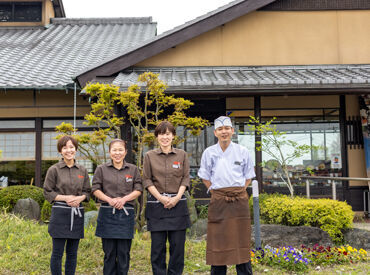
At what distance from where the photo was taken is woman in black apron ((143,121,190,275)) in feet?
13.3

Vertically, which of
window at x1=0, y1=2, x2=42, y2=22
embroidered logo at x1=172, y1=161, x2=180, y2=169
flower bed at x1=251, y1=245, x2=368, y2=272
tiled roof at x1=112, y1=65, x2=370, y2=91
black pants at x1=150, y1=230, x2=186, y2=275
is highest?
window at x1=0, y1=2, x2=42, y2=22

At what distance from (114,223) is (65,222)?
55 centimetres

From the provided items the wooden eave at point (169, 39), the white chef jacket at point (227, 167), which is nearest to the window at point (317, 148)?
the wooden eave at point (169, 39)

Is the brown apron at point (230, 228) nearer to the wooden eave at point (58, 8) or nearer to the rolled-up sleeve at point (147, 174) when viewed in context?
the rolled-up sleeve at point (147, 174)

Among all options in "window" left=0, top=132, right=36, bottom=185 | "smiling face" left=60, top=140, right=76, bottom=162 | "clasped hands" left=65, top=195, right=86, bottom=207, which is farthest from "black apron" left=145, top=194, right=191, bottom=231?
"window" left=0, top=132, right=36, bottom=185

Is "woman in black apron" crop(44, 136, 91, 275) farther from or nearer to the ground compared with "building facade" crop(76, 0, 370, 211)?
nearer to the ground

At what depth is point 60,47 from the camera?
1407 centimetres

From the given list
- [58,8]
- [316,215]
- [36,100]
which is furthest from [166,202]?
[58,8]

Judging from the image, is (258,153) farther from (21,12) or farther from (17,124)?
(21,12)

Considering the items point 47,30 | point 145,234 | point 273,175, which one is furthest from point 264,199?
point 47,30

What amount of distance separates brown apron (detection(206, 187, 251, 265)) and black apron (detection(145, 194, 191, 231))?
0.37 m

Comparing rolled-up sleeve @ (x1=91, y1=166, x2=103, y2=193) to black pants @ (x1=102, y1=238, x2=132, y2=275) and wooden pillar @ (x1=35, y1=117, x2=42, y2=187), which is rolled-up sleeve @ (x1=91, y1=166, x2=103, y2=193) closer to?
black pants @ (x1=102, y1=238, x2=132, y2=275)

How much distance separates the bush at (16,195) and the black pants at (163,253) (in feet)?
19.9

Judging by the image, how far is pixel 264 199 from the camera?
769cm
